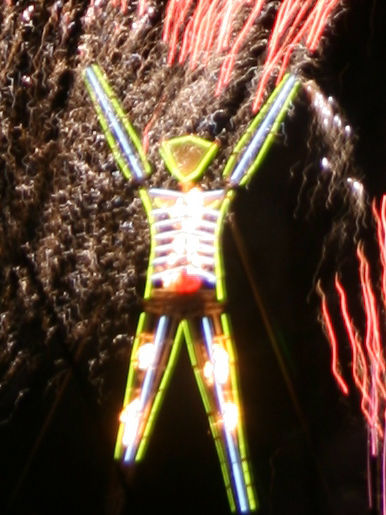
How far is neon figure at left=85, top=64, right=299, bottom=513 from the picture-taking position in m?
8.30

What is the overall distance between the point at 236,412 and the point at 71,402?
199 centimetres

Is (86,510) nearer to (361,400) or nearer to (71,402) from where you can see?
(71,402)

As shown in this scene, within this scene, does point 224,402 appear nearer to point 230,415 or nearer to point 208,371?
point 230,415

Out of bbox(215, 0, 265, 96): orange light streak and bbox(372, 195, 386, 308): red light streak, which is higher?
bbox(215, 0, 265, 96): orange light streak

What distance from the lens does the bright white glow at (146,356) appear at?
27.4ft

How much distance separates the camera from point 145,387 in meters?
8.30

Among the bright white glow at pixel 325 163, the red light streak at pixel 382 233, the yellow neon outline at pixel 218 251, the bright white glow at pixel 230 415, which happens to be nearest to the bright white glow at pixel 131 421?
the bright white glow at pixel 230 415

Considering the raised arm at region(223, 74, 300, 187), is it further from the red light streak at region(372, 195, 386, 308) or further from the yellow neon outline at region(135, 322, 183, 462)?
the yellow neon outline at region(135, 322, 183, 462)

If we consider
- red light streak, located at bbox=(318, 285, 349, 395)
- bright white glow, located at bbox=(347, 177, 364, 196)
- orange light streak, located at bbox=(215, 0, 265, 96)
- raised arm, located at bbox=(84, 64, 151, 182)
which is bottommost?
red light streak, located at bbox=(318, 285, 349, 395)

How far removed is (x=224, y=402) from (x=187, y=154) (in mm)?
1790

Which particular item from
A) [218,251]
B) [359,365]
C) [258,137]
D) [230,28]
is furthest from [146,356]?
[230,28]

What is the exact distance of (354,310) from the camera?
9500 mm

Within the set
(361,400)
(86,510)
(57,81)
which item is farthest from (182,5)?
(86,510)

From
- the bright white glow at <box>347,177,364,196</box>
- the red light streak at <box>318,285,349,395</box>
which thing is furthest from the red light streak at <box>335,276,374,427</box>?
the bright white glow at <box>347,177,364,196</box>
